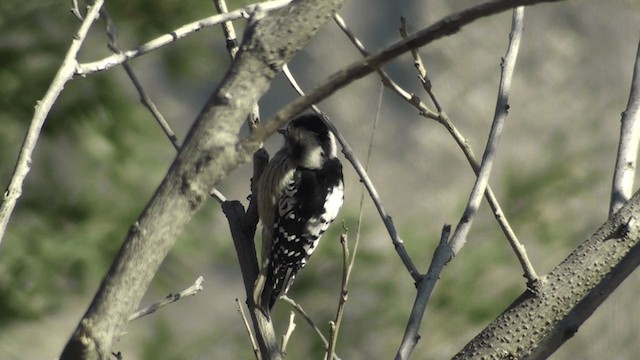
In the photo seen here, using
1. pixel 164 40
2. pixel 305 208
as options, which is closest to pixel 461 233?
pixel 164 40

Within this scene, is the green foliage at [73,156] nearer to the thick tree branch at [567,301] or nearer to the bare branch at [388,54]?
the thick tree branch at [567,301]

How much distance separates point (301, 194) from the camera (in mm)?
3398

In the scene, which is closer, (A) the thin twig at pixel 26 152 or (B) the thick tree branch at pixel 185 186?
(B) the thick tree branch at pixel 185 186

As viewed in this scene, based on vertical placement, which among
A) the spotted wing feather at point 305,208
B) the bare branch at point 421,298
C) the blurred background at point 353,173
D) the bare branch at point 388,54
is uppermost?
the blurred background at point 353,173

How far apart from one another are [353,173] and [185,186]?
3456 millimetres

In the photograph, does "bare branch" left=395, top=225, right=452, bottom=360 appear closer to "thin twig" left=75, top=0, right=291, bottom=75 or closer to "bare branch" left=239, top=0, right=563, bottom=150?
"thin twig" left=75, top=0, right=291, bottom=75

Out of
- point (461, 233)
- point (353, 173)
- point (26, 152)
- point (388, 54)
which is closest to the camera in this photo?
point (388, 54)

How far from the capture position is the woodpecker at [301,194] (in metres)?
3.36

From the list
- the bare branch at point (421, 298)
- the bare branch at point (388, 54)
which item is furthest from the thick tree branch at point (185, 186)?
the bare branch at point (421, 298)

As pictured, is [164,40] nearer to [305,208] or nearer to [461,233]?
[461,233]

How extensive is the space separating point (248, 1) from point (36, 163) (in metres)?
1.28

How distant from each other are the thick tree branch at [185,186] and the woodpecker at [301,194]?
1.89 meters

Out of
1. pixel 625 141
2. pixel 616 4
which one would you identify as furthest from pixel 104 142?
pixel 625 141

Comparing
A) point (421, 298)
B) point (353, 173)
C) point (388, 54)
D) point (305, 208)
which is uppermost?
point (353, 173)
